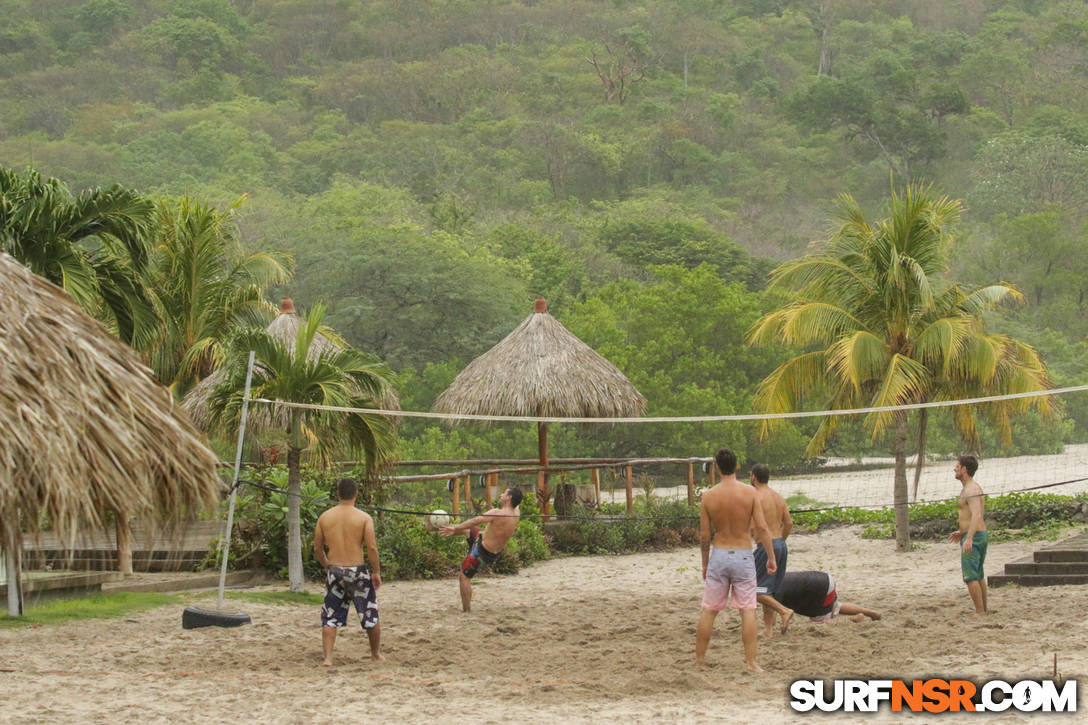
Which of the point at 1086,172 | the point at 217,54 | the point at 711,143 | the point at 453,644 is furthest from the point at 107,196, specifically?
the point at 217,54

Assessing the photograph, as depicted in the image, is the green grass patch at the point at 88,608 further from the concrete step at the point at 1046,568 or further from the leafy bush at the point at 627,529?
the concrete step at the point at 1046,568

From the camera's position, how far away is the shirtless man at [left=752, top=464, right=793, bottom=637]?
946 centimetres

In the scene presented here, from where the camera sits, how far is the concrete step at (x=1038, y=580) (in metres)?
11.9

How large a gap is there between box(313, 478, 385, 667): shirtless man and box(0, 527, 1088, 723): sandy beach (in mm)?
300

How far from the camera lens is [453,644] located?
9.62m

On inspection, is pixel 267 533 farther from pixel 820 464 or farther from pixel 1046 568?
pixel 820 464

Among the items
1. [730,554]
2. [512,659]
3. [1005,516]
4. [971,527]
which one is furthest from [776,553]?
[1005,516]

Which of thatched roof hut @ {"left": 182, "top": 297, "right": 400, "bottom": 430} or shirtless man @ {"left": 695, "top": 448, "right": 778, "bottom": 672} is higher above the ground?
thatched roof hut @ {"left": 182, "top": 297, "right": 400, "bottom": 430}

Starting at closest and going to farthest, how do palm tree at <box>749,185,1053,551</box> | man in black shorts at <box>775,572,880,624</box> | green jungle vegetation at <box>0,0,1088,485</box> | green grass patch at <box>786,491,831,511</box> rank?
man in black shorts at <box>775,572,880,624</box> < palm tree at <box>749,185,1053,551</box> < green grass patch at <box>786,491,831,511</box> < green jungle vegetation at <box>0,0,1088,485</box>

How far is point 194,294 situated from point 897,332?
8312 millimetres

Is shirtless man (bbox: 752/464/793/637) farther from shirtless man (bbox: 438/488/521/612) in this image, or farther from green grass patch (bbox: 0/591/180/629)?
green grass patch (bbox: 0/591/180/629)

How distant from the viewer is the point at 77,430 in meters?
6.62

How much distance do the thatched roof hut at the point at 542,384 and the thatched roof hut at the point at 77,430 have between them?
926cm

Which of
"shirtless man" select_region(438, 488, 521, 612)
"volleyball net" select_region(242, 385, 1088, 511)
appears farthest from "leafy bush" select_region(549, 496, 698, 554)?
"shirtless man" select_region(438, 488, 521, 612)
